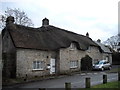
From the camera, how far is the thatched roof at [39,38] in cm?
2834

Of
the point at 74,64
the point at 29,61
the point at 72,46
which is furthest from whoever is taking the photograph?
the point at 74,64

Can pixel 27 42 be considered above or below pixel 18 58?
above

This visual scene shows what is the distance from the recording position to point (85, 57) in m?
40.7

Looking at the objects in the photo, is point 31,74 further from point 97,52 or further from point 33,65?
point 97,52

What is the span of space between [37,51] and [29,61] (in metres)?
2.13

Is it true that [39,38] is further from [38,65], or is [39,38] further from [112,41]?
[112,41]

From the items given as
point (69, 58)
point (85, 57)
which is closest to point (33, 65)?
point (69, 58)

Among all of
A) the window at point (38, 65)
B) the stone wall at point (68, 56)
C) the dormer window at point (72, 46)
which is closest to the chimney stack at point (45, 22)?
the dormer window at point (72, 46)

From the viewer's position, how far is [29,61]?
2798 centimetres

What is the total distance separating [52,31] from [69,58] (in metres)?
5.46

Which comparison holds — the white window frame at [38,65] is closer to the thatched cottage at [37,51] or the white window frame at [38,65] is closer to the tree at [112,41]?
the thatched cottage at [37,51]

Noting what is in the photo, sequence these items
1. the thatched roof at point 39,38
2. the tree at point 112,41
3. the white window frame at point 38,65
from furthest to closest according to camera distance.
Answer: the tree at point 112,41 → the white window frame at point 38,65 → the thatched roof at point 39,38

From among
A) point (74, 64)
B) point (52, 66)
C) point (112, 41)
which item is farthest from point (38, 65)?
point (112, 41)

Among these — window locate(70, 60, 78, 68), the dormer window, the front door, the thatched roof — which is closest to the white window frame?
the thatched roof
